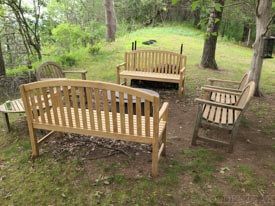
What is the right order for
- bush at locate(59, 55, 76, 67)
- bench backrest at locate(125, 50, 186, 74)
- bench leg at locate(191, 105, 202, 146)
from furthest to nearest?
bush at locate(59, 55, 76, 67) → bench backrest at locate(125, 50, 186, 74) → bench leg at locate(191, 105, 202, 146)

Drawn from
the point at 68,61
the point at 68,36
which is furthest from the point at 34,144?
the point at 68,36

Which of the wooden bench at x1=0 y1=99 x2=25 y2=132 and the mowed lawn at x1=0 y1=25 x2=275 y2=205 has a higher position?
the wooden bench at x1=0 y1=99 x2=25 y2=132

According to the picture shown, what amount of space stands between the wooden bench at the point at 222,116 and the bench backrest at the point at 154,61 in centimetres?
256

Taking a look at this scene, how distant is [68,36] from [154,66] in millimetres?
7698

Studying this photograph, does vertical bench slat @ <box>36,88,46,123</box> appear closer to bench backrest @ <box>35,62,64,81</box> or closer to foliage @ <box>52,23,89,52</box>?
bench backrest @ <box>35,62,64,81</box>

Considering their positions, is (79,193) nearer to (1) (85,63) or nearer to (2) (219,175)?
(2) (219,175)

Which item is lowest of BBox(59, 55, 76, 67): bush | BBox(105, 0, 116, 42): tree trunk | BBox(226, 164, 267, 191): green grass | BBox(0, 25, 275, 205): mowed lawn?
BBox(226, 164, 267, 191): green grass

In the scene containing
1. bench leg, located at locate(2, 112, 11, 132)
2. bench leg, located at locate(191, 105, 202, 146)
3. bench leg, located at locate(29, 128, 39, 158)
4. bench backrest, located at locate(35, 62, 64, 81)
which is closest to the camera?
bench leg, located at locate(29, 128, 39, 158)

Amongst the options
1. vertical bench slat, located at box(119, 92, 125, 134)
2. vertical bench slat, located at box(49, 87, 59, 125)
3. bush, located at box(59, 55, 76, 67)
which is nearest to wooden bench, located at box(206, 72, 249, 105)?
vertical bench slat, located at box(119, 92, 125, 134)

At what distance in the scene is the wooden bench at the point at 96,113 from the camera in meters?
2.85

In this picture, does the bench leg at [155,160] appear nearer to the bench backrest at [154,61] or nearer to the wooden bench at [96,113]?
the wooden bench at [96,113]

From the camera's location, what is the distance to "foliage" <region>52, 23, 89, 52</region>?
12.4 metres

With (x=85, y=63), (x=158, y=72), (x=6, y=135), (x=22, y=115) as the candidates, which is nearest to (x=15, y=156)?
(x=6, y=135)

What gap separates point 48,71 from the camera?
5332mm
